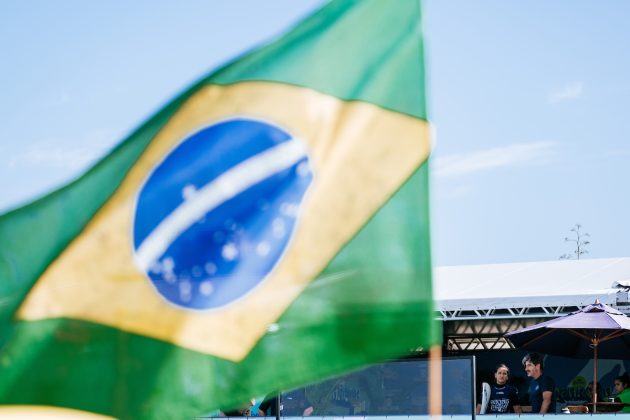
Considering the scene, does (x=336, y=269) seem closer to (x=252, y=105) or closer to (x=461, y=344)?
(x=252, y=105)

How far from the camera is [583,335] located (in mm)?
15766

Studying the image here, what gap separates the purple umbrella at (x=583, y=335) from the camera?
48.3 ft

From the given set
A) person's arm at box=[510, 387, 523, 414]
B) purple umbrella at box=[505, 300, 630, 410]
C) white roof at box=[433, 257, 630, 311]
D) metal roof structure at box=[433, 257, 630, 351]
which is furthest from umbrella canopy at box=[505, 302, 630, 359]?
person's arm at box=[510, 387, 523, 414]

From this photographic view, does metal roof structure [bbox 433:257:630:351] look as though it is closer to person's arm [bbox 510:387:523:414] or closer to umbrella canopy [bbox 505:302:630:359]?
umbrella canopy [bbox 505:302:630:359]

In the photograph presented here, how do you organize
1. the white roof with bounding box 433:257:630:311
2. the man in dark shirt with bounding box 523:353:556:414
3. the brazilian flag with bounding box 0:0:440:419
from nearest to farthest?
the brazilian flag with bounding box 0:0:440:419 → the man in dark shirt with bounding box 523:353:556:414 → the white roof with bounding box 433:257:630:311

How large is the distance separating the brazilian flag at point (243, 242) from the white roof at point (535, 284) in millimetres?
13367

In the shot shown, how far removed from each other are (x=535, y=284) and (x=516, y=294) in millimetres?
1134

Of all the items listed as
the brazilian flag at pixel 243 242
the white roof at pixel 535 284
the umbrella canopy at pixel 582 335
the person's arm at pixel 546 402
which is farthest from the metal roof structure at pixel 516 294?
the brazilian flag at pixel 243 242

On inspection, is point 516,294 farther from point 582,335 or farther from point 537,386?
point 537,386

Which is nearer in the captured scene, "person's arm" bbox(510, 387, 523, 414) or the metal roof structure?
"person's arm" bbox(510, 387, 523, 414)

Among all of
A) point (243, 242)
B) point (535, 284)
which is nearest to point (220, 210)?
point (243, 242)

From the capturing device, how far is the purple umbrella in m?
14.7

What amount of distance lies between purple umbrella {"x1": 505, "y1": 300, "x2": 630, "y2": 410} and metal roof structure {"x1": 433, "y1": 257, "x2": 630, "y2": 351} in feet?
4.99

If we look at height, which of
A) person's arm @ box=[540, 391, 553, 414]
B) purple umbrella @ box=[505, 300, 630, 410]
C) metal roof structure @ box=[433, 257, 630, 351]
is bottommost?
person's arm @ box=[540, 391, 553, 414]
